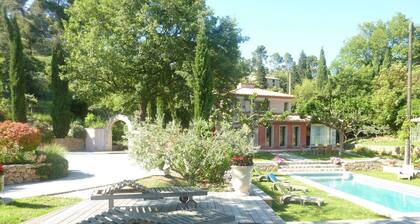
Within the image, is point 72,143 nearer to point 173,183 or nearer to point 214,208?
point 173,183

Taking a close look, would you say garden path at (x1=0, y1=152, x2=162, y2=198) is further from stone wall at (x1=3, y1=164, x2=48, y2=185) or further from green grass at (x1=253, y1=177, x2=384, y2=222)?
green grass at (x1=253, y1=177, x2=384, y2=222)

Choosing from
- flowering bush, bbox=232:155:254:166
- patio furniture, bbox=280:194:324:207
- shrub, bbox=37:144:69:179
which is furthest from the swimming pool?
shrub, bbox=37:144:69:179

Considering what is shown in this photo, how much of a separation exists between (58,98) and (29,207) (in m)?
19.2

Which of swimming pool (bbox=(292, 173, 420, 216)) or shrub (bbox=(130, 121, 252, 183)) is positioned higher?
shrub (bbox=(130, 121, 252, 183))

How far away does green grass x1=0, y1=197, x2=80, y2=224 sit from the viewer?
8.04 m

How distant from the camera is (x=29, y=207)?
9.13 meters

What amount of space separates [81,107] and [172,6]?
14.8m

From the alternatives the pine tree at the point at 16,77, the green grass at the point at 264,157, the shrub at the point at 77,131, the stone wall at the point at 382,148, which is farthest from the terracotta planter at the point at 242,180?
the stone wall at the point at 382,148

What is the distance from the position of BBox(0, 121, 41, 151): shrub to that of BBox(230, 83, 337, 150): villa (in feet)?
61.0

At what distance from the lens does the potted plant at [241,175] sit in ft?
35.5

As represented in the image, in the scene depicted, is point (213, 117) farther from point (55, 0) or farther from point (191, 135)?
point (55, 0)

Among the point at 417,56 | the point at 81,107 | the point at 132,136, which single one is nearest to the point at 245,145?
the point at 132,136

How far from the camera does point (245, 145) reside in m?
12.1

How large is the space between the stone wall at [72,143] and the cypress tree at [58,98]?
1.60 feet
